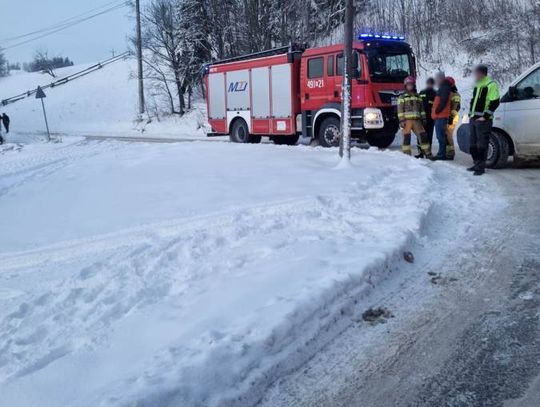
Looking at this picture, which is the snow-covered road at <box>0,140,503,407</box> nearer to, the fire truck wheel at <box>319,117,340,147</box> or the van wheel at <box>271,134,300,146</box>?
the fire truck wheel at <box>319,117,340,147</box>

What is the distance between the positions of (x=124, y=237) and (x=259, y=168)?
453 centimetres

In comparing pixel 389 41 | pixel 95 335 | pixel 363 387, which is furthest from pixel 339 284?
pixel 389 41

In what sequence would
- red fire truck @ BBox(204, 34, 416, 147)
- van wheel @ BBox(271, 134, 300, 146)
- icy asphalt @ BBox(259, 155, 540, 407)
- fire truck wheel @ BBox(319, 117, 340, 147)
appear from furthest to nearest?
van wheel @ BBox(271, 134, 300, 146)
fire truck wheel @ BBox(319, 117, 340, 147)
red fire truck @ BBox(204, 34, 416, 147)
icy asphalt @ BBox(259, 155, 540, 407)

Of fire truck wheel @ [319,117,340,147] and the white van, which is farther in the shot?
fire truck wheel @ [319,117,340,147]

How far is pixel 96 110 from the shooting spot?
44.8 meters

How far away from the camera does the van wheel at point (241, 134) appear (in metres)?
16.7

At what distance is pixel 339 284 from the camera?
4.03 meters

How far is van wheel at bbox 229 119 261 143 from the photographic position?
1671 centimetres

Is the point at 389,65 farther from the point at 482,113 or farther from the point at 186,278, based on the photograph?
the point at 186,278

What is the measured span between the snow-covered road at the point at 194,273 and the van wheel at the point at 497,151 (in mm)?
963

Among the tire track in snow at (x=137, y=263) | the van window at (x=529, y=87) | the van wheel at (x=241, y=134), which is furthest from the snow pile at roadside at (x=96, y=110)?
the tire track in snow at (x=137, y=263)

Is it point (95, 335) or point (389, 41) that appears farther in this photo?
point (389, 41)

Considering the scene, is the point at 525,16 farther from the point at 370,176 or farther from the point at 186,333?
the point at 186,333

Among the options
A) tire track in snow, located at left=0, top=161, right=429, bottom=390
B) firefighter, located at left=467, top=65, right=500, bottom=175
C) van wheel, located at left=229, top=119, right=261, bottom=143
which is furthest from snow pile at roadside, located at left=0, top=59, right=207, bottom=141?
tire track in snow, located at left=0, top=161, right=429, bottom=390
